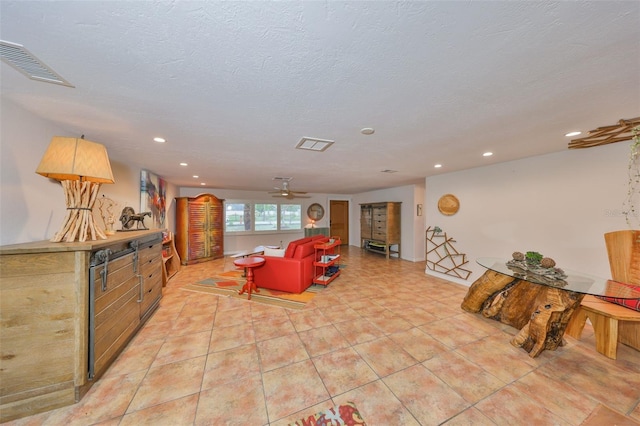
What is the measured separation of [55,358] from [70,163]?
147 centimetres

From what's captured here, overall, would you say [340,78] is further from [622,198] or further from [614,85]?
[622,198]

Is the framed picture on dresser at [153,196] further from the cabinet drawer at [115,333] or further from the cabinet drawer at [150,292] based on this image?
the cabinet drawer at [115,333]

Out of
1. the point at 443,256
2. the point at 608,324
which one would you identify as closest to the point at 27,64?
the point at 608,324

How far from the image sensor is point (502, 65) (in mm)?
1212

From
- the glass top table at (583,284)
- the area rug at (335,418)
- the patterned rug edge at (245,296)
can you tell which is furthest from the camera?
the patterned rug edge at (245,296)

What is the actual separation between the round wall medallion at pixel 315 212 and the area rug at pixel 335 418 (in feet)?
22.6

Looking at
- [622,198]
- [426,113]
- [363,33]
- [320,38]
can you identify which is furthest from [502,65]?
[622,198]

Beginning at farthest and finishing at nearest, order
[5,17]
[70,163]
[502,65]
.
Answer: [70,163] → [502,65] → [5,17]

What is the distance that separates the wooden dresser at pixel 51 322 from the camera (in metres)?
1.43

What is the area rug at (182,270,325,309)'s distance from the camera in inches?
132

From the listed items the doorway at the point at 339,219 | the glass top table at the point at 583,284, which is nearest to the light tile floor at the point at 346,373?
the glass top table at the point at 583,284

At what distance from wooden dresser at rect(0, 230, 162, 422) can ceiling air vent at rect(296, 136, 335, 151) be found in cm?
207

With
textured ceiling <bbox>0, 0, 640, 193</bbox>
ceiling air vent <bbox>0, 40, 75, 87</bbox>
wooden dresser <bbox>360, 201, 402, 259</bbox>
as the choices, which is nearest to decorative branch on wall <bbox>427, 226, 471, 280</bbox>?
wooden dresser <bbox>360, 201, 402, 259</bbox>

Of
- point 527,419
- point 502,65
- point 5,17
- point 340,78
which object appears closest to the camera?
point 5,17
